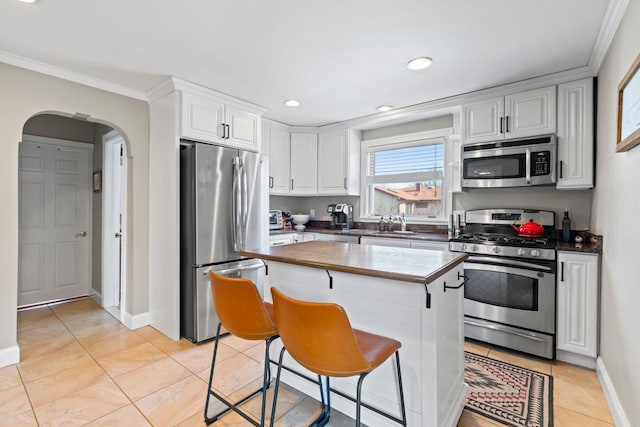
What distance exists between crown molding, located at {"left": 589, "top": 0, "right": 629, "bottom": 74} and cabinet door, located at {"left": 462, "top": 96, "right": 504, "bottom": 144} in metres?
0.70

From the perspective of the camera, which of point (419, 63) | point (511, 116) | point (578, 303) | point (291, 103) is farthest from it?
point (291, 103)

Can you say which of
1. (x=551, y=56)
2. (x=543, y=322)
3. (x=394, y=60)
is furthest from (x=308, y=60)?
(x=543, y=322)

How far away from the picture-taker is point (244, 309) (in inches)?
63.6

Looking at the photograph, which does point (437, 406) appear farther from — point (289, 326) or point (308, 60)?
point (308, 60)

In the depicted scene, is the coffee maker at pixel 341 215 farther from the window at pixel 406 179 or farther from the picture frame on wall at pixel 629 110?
the picture frame on wall at pixel 629 110

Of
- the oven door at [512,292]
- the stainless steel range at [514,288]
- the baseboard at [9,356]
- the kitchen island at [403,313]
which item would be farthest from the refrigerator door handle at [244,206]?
the oven door at [512,292]

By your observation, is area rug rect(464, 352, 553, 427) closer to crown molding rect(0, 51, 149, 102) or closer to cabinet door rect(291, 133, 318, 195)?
cabinet door rect(291, 133, 318, 195)

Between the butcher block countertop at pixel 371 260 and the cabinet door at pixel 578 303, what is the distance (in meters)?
1.23

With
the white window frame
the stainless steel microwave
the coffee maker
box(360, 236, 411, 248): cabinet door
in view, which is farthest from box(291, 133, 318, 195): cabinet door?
the stainless steel microwave

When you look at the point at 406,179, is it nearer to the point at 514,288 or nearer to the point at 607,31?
the point at 514,288

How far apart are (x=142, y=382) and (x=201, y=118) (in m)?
2.35

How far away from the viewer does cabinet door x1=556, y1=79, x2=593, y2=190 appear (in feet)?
8.56

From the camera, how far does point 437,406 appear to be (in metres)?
1.55

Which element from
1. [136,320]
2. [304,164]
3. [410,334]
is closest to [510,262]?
[410,334]
